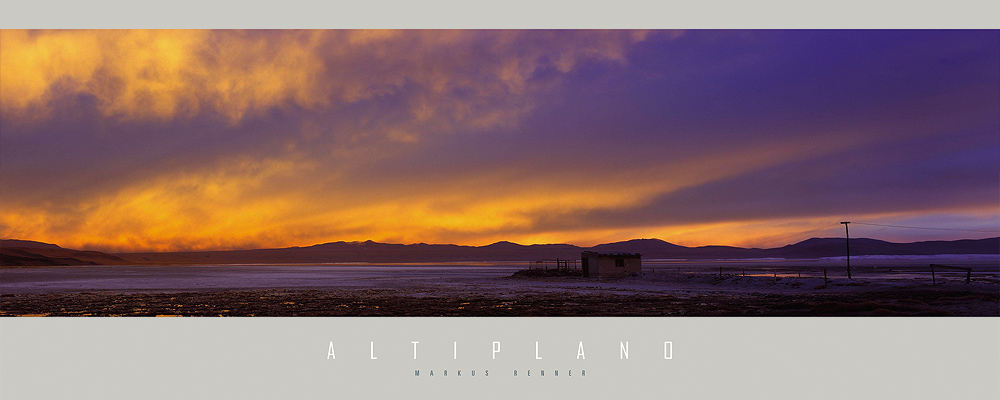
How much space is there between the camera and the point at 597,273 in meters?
61.5

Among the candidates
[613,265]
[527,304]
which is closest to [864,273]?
[613,265]

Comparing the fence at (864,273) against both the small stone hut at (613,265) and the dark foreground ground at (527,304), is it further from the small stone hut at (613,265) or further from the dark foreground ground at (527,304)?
the dark foreground ground at (527,304)

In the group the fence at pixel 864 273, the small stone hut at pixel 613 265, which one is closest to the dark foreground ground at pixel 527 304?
the fence at pixel 864 273

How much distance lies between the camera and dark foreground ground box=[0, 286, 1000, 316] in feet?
87.0

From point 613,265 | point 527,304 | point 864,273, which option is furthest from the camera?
point 864,273

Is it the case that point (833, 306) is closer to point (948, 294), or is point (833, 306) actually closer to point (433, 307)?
point (948, 294)

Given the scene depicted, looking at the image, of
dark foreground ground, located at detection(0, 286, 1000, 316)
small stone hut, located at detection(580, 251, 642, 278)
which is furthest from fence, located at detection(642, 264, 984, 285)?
dark foreground ground, located at detection(0, 286, 1000, 316)

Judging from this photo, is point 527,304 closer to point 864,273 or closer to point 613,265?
point 613,265

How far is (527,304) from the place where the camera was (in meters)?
32.2

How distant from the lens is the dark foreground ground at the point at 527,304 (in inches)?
1045

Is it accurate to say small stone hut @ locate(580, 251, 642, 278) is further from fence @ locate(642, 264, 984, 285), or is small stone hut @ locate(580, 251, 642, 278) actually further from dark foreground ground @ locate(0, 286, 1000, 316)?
dark foreground ground @ locate(0, 286, 1000, 316)

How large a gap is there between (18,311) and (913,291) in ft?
142
